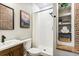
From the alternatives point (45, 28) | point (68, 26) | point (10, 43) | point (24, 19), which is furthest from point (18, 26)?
point (68, 26)

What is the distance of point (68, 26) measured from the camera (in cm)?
132

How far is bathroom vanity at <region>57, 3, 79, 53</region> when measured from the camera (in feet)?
4.27

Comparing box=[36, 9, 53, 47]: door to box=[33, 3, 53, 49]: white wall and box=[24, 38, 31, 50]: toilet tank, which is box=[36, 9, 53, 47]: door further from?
box=[24, 38, 31, 50]: toilet tank

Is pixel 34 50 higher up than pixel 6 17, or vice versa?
pixel 6 17

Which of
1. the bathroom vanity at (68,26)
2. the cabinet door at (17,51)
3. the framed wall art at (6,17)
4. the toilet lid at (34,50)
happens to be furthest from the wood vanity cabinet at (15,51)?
the bathroom vanity at (68,26)

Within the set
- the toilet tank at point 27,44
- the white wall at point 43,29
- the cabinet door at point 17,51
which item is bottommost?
the cabinet door at point 17,51

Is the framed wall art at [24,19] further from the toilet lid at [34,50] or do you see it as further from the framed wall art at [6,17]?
the toilet lid at [34,50]

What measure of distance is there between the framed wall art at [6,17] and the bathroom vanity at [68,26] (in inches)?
23.7

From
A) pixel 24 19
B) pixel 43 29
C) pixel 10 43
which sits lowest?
pixel 10 43

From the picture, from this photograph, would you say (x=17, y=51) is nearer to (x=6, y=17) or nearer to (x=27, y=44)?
(x=27, y=44)

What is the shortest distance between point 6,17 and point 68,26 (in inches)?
30.5

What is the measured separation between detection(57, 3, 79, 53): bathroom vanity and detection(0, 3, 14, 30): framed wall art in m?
0.60

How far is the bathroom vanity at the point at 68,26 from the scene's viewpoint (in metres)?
1.30

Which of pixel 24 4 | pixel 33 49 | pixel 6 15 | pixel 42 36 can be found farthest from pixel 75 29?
pixel 6 15
